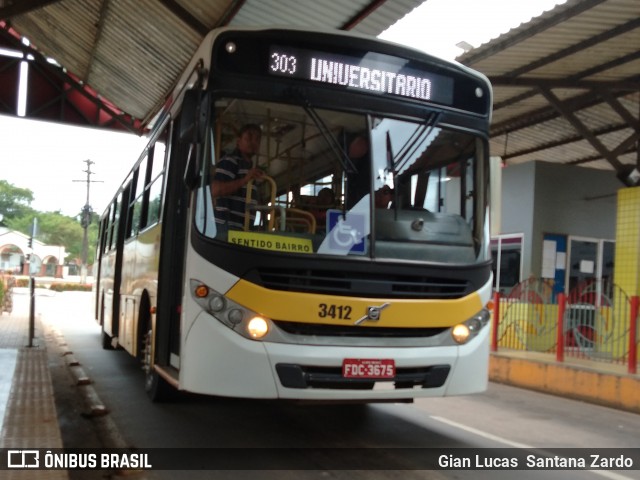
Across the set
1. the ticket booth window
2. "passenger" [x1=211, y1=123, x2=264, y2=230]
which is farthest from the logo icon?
the ticket booth window

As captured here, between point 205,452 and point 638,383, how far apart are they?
574 cm

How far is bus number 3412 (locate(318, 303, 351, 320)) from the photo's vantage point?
476 centimetres

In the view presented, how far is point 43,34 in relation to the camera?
1560cm

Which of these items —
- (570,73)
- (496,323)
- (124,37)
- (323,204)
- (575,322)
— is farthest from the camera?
(124,37)

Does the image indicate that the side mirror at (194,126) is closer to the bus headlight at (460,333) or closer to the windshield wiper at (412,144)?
the windshield wiper at (412,144)

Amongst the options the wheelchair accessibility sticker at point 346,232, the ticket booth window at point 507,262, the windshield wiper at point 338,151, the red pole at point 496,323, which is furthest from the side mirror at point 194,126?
→ the ticket booth window at point 507,262

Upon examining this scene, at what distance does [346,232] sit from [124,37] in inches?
404

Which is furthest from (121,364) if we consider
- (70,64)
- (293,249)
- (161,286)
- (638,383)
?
(70,64)

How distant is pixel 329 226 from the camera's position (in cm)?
502

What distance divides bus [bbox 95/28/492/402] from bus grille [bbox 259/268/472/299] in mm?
11

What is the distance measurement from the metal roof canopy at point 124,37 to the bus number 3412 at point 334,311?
4.44 m

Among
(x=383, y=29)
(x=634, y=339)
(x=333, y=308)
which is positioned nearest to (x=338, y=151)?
(x=333, y=308)

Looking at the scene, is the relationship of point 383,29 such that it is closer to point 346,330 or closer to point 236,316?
point 346,330

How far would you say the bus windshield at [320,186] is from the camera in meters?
4.98
